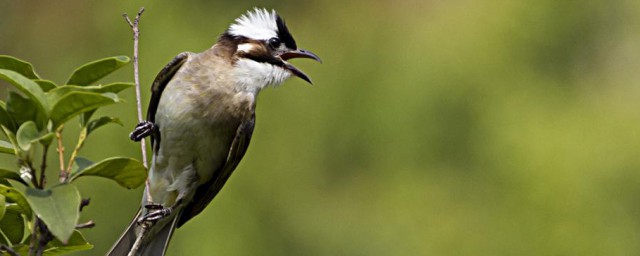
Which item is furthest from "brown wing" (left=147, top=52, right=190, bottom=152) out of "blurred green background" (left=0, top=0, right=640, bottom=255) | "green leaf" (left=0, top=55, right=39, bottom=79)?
"blurred green background" (left=0, top=0, right=640, bottom=255)

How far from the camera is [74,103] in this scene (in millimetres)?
1628

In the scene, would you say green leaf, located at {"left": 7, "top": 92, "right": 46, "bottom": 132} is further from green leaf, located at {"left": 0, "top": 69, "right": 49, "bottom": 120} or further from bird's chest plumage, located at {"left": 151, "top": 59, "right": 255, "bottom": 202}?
bird's chest plumage, located at {"left": 151, "top": 59, "right": 255, "bottom": 202}

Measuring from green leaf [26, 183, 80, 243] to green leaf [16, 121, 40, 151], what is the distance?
0.07 m

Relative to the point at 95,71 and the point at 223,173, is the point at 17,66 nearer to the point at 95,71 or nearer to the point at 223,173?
the point at 95,71

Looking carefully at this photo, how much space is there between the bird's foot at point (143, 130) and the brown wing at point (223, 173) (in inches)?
10.1

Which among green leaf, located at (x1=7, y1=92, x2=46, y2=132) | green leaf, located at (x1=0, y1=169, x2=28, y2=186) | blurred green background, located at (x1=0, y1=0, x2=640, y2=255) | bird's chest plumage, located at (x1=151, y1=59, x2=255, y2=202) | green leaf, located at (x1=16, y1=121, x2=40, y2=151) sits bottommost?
blurred green background, located at (x1=0, y1=0, x2=640, y2=255)

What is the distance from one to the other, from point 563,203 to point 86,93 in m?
4.91

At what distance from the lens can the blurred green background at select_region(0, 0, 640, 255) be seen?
20.3ft

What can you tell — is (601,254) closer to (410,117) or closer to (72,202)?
(410,117)

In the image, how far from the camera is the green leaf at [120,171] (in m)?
1.69

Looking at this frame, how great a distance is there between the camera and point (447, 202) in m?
6.49

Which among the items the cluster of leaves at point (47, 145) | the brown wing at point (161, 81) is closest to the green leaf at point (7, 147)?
the cluster of leaves at point (47, 145)

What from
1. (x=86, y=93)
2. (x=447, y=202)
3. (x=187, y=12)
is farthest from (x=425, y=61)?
(x=86, y=93)

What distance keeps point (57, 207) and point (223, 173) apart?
1.75 m
